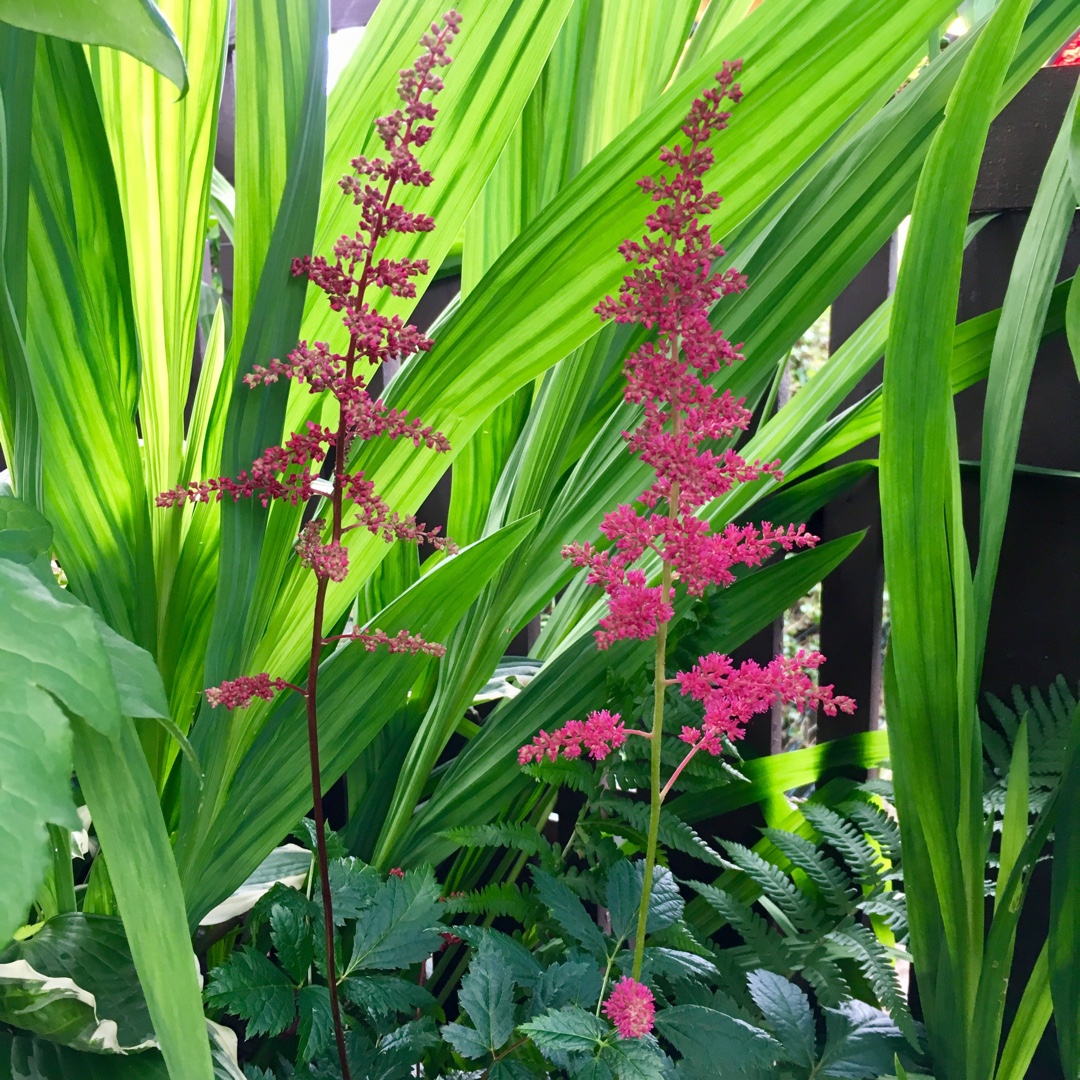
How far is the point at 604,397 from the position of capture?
→ 661mm

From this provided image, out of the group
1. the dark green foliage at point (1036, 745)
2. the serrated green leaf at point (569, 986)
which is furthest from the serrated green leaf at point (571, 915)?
the dark green foliage at point (1036, 745)

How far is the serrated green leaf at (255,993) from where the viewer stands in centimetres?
43

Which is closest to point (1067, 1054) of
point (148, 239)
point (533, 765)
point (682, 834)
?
point (682, 834)

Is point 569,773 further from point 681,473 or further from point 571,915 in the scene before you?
point 681,473

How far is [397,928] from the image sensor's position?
18.7 inches

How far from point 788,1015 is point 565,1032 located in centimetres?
18

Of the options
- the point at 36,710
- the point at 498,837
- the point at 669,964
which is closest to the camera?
the point at 36,710

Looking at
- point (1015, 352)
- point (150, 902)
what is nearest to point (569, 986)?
point (150, 902)

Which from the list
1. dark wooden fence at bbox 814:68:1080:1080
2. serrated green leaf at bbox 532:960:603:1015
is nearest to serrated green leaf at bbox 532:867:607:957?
serrated green leaf at bbox 532:960:603:1015

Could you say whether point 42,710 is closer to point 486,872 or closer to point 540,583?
point 540,583

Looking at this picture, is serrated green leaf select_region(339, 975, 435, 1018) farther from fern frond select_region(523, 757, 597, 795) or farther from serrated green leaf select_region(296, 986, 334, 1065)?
fern frond select_region(523, 757, 597, 795)

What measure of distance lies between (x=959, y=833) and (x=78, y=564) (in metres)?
0.57

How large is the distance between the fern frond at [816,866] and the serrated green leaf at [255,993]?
36cm

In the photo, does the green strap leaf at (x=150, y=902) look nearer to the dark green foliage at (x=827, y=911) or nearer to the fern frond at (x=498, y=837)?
the fern frond at (x=498, y=837)
